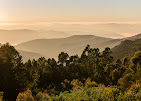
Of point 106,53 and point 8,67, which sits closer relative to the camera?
point 8,67

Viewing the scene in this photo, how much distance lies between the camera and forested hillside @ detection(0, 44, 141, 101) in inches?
1141

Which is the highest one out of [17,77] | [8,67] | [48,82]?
[8,67]

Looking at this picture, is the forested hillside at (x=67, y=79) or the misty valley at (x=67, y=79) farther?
the misty valley at (x=67, y=79)

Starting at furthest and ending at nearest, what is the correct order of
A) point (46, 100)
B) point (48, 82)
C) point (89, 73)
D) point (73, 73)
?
point (89, 73)
point (73, 73)
point (48, 82)
point (46, 100)

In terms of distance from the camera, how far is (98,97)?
2706 cm

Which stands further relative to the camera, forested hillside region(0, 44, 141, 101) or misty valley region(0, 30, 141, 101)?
misty valley region(0, 30, 141, 101)

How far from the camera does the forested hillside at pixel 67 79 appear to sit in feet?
95.1

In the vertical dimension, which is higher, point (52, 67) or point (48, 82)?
point (52, 67)

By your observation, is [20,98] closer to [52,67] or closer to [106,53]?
[52,67]

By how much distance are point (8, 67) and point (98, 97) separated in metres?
31.4

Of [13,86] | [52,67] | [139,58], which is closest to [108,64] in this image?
[139,58]

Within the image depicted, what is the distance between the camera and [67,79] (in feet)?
208

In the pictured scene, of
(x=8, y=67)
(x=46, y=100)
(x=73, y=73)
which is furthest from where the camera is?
(x=73, y=73)

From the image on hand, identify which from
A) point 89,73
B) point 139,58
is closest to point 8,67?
point 89,73
